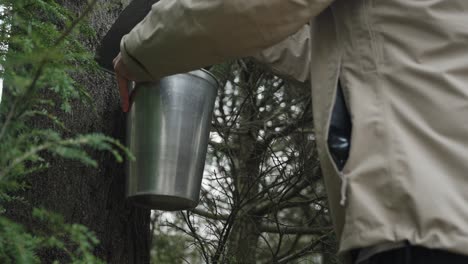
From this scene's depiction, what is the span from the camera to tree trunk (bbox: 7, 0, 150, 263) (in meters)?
2.52

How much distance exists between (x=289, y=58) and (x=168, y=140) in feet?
A: 1.75

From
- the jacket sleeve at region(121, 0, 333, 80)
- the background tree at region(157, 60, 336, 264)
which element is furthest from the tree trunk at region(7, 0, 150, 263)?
the jacket sleeve at region(121, 0, 333, 80)

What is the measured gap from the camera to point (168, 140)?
7.86 feet

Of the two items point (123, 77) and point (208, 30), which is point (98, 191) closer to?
point (123, 77)

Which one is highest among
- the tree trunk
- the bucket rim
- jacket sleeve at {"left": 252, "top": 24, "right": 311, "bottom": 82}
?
jacket sleeve at {"left": 252, "top": 24, "right": 311, "bottom": 82}

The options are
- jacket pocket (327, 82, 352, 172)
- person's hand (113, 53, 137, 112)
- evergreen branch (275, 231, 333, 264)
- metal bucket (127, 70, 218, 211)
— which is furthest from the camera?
evergreen branch (275, 231, 333, 264)

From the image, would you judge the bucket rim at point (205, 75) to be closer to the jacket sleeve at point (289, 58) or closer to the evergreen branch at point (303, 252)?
the jacket sleeve at point (289, 58)

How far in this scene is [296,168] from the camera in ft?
11.1

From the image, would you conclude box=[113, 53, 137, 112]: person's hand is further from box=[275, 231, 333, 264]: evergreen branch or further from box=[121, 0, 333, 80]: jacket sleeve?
box=[275, 231, 333, 264]: evergreen branch

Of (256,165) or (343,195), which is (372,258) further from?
(256,165)

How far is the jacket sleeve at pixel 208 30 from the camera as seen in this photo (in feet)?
6.08

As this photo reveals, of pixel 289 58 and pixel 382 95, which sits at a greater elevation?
pixel 289 58

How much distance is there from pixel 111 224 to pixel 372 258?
135 centimetres

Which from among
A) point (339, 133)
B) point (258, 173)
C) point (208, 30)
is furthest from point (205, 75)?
point (258, 173)
